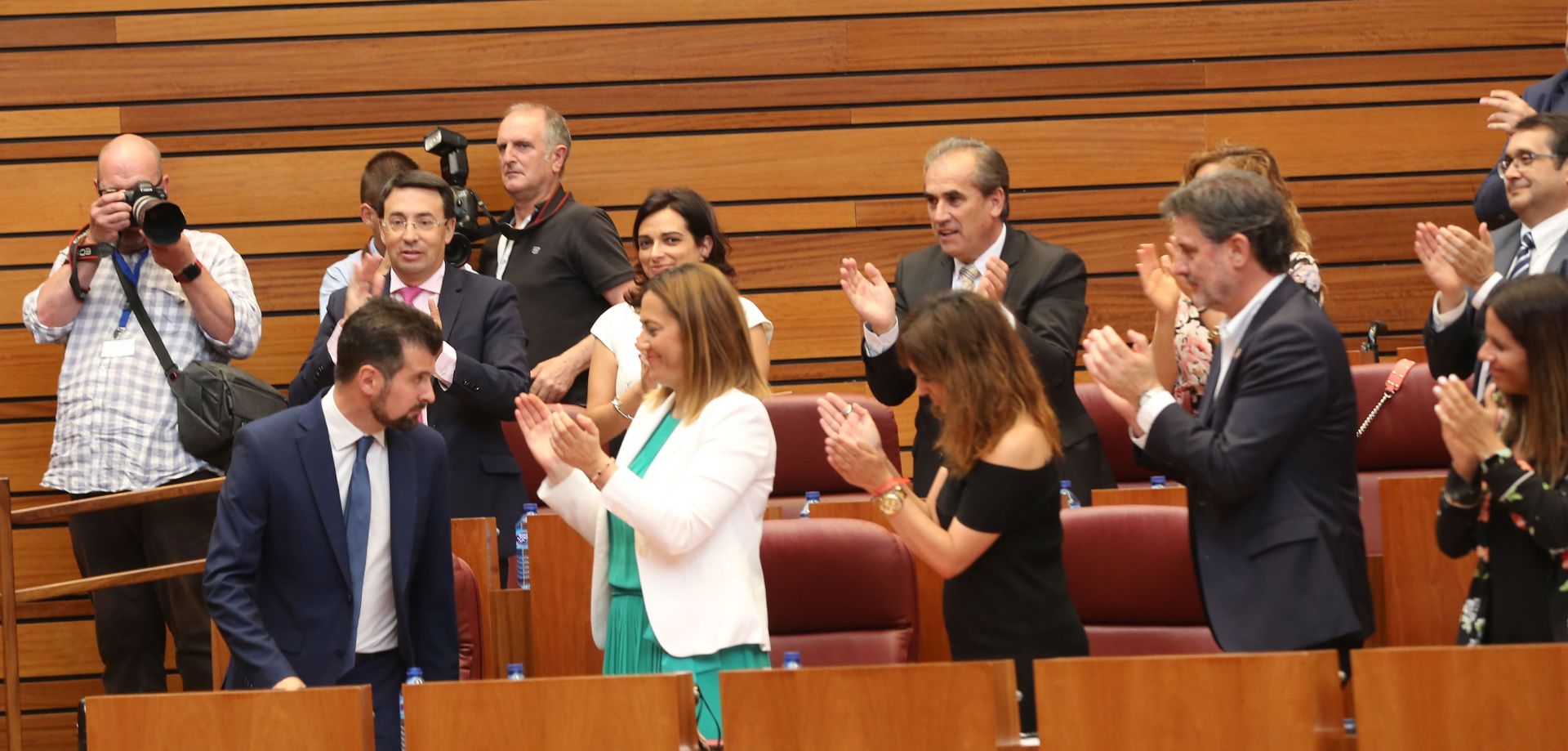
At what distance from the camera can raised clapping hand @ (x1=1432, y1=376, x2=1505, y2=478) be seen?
7.59 ft

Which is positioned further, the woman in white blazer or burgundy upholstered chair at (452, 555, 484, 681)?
burgundy upholstered chair at (452, 555, 484, 681)

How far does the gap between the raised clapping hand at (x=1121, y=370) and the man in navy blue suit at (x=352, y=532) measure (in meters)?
1.08

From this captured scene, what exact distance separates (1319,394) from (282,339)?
11.2 ft

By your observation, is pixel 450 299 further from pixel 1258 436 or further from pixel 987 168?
pixel 1258 436

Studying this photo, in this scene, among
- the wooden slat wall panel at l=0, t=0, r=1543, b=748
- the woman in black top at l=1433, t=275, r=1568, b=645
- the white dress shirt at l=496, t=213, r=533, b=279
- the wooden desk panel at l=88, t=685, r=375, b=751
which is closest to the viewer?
the wooden desk panel at l=88, t=685, r=375, b=751

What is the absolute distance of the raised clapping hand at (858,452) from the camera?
2.46m

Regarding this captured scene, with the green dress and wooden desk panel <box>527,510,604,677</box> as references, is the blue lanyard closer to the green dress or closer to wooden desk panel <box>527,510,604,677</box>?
wooden desk panel <box>527,510,604,677</box>

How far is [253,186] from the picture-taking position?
15.9 feet

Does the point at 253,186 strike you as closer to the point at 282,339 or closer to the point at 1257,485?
the point at 282,339

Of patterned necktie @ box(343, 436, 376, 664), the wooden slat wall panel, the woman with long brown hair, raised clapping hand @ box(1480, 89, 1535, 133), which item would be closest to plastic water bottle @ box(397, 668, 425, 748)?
patterned necktie @ box(343, 436, 376, 664)

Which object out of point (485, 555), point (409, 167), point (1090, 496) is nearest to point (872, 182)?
point (409, 167)

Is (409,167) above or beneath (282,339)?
above

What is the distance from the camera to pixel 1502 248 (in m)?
3.36

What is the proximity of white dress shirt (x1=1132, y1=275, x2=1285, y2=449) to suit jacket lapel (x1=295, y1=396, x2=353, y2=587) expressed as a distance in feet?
4.14
